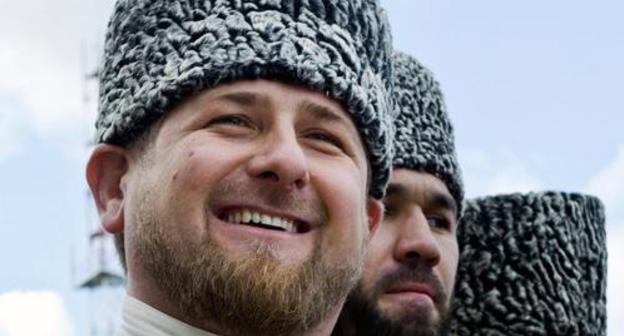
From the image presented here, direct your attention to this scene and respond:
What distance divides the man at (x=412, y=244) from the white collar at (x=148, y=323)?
1227 mm

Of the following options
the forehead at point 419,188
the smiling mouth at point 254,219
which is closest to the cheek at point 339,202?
the smiling mouth at point 254,219

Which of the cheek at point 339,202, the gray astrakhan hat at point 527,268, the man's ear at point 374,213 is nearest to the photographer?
the cheek at point 339,202

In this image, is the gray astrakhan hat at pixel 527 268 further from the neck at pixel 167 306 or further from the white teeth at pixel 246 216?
the white teeth at pixel 246 216

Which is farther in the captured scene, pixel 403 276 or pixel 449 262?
pixel 449 262

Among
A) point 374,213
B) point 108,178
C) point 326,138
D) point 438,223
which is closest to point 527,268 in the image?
point 438,223

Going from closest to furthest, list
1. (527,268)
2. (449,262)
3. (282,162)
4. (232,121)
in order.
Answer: (282,162)
(232,121)
(449,262)
(527,268)

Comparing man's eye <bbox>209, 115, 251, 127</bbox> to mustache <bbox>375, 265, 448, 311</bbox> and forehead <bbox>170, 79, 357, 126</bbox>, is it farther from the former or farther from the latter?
mustache <bbox>375, 265, 448, 311</bbox>

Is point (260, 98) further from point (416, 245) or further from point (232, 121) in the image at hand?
point (416, 245)

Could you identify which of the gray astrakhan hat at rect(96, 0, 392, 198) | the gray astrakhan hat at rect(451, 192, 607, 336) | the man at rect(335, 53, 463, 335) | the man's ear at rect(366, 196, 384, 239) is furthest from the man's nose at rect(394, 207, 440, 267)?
the gray astrakhan hat at rect(96, 0, 392, 198)

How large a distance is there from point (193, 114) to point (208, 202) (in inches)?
9.2

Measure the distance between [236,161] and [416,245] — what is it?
1326mm

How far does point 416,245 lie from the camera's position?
4277 millimetres

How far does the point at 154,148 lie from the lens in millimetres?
3211

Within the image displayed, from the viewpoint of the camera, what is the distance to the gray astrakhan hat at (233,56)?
3.18 m
